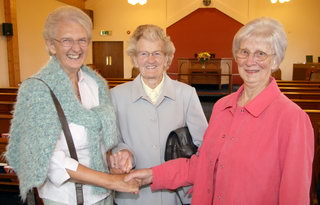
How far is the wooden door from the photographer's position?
12.3m

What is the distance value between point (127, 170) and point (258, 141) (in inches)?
29.1

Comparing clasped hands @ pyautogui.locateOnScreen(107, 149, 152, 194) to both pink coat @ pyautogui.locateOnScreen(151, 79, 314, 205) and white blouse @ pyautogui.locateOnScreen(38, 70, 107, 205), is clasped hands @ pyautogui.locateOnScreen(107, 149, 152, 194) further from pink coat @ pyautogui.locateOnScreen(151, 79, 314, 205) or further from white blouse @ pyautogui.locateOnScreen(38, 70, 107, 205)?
pink coat @ pyautogui.locateOnScreen(151, 79, 314, 205)

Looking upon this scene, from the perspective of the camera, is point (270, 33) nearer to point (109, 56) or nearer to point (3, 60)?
point (3, 60)

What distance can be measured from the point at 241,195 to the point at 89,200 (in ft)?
2.53

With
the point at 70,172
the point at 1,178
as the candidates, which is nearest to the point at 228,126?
the point at 70,172

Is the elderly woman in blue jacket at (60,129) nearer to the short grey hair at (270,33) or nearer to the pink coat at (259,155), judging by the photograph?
the pink coat at (259,155)

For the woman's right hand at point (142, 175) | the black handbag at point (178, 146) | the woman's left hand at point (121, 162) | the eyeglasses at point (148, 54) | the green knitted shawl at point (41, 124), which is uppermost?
the eyeglasses at point (148, 54)

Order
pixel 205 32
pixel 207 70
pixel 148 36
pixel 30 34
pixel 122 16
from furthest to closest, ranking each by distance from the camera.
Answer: pixel 122 16, pixel 205 32, pixel 207 70, pixel 30 34, pixel 148 36

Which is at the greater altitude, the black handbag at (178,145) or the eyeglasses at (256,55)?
the eyeglasses at (256,55)

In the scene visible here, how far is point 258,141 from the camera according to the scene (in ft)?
3.89

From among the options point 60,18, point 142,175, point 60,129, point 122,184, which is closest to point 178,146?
point 142,175

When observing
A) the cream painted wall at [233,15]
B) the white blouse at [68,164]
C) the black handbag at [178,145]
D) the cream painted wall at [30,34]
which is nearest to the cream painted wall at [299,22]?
the cream painted wall at [233,15]

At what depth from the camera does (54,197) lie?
4.69 ft

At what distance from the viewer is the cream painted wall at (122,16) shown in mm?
11969
